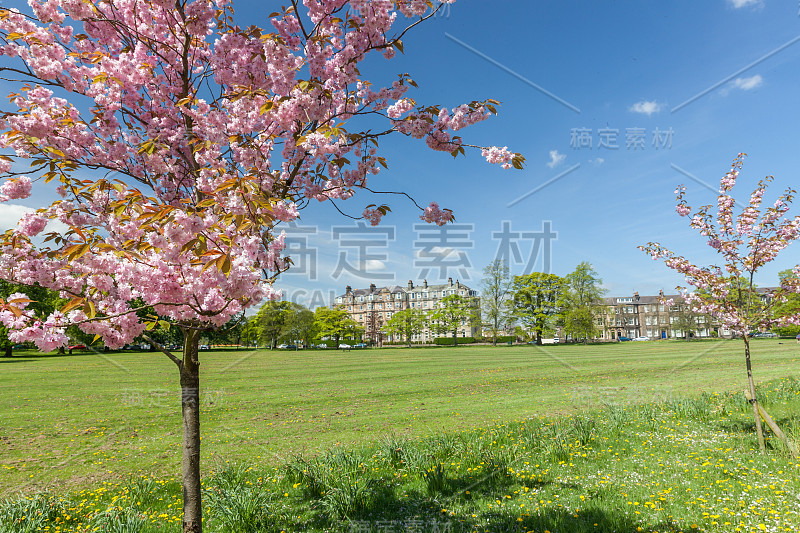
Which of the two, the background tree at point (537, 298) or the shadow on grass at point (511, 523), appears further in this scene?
the background tree at point (537, 298)

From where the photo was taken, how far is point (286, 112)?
11.4ft

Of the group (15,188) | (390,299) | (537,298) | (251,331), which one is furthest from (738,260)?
(390,299)

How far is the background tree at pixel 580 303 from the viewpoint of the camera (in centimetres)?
5550

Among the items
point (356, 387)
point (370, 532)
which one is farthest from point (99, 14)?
point (356, 387)

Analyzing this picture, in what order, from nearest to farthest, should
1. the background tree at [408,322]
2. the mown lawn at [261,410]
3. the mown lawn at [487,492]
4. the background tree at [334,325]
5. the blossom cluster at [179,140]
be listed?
the blossom cluster at [179,140]
the mown lawn at [487,492]
the mown lawn at [261,410]
the background tree at [334,325]
the background tree at [408,322]

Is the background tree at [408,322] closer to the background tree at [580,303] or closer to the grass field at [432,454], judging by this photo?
the background tree at [580,303]

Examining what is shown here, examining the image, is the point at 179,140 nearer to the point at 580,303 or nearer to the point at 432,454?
the point at 432,454

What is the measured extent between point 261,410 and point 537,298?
178 feet

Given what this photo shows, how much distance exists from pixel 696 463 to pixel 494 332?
170 ft

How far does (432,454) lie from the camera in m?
6.80

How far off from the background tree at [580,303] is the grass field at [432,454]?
42542mm

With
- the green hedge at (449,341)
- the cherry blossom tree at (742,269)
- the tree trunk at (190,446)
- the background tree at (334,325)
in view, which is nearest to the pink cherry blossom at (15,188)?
the tree trunk at (190,446)

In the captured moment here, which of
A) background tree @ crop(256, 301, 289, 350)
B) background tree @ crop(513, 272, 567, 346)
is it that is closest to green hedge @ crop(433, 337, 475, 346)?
background tree @ crop(513, 272, 567, 346)

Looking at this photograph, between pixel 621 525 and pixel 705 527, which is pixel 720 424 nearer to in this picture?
pixel 705 527
